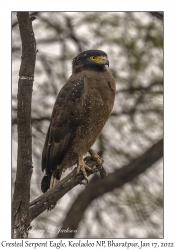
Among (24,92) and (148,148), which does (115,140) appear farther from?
(24,92)

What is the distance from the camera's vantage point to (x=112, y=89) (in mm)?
6086

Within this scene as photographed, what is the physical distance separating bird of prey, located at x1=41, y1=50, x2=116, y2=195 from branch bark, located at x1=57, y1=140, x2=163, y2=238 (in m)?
1.79

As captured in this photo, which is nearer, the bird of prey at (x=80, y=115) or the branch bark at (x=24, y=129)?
the branch bark at (x=24, y=129)

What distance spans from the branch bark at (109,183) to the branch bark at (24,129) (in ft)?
7.93

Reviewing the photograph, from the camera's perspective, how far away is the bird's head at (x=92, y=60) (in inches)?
238

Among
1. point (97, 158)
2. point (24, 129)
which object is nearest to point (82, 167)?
point (97, 158)

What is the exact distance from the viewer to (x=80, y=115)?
19.6 feet

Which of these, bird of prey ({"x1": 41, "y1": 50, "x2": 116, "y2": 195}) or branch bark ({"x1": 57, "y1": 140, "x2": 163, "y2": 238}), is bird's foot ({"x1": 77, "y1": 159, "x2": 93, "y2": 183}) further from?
branch bark ({"x1": 57, "y1": 140, "x2": 163, "y2": 238})

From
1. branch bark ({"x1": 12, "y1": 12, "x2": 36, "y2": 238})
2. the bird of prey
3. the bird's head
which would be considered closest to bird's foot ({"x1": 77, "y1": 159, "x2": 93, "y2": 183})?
the bird of prey

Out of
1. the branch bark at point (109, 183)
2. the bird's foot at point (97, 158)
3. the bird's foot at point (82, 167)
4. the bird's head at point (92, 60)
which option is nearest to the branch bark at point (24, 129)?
the bird's foot at point (82, 167)

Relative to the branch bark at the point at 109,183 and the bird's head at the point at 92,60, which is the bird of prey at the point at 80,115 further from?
the branch bark at the point at 109,183
